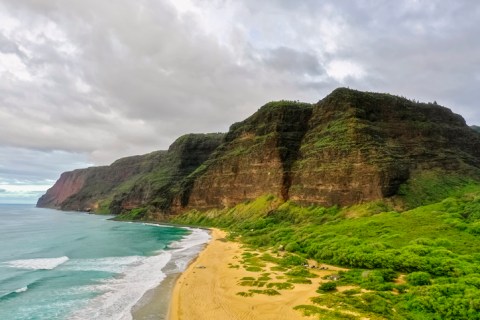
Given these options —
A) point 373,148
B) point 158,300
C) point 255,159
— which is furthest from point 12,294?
point 255,159

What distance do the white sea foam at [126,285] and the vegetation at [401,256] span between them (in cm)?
1263

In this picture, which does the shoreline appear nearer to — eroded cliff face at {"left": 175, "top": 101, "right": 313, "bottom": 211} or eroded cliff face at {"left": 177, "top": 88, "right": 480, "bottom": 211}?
eroded cliff face at {"left": 177, "top": 88, "right": 480, "bottom": 211}

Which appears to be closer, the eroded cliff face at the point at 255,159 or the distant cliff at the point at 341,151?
the distant cliff at the point at 341,151

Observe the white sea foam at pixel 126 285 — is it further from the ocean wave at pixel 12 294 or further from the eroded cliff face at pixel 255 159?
the eroded cliff face at pixel 255 159

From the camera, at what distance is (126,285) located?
36.4 meters

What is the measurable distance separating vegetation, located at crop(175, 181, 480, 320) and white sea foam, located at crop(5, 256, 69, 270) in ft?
94.4

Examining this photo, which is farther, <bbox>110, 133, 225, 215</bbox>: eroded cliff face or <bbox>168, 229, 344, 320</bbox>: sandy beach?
<bbox>110, 133, 225, 215</bbox>: eroded cliff face

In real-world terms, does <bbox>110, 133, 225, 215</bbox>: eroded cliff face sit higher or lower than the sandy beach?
higher

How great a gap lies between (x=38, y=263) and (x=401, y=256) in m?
50.7

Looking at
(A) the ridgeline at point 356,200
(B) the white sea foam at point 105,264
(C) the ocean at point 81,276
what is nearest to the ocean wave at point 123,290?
(C) the ocean at point 81,276

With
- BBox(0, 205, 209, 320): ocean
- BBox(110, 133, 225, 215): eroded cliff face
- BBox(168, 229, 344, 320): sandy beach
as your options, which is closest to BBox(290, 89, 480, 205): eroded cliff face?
BBox(0, 205, 209, 320): ocean

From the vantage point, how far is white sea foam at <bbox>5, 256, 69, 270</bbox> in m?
49.2

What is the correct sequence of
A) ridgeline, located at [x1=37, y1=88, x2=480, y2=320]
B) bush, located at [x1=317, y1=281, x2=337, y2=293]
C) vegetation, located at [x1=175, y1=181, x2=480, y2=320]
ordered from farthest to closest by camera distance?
bush, located at [x1=317, y1=281, x2=337, y2=293], ridgeline, located at [x1=37, y1=88, x2=480, y2=320], vegetation, located at [x1=175, y1=181, x2=480, y2=320]

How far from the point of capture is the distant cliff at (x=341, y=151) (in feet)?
239
